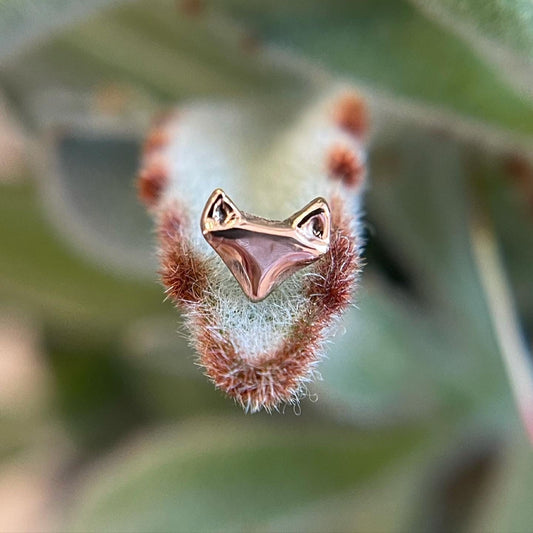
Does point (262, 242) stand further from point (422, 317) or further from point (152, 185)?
point (422, 317)

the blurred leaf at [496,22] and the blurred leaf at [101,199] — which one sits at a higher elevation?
the blurred leaf at [101,199]

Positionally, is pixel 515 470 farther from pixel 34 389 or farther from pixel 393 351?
pixel 34 389

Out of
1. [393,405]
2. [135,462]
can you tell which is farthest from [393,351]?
[135,462]

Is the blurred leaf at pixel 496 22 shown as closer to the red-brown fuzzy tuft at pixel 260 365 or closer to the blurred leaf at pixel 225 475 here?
the red-brown fuzzy tuft at pixel 260 365

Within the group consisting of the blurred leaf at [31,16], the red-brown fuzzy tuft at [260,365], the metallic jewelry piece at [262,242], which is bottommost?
the red-brown fuzzy tuft at [260,365]

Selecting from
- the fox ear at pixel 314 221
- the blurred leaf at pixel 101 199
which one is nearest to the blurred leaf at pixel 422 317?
the blurred leaf at pixel 101 199

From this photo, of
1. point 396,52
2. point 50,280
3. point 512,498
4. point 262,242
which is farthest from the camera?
point 50,280

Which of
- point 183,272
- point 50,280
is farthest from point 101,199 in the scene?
point 183,272

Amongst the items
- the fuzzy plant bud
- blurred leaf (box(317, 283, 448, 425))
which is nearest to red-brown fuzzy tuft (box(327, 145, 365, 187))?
the fuzzy plant bud
